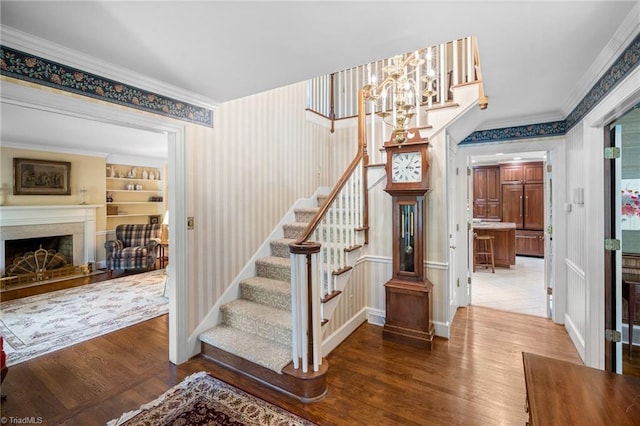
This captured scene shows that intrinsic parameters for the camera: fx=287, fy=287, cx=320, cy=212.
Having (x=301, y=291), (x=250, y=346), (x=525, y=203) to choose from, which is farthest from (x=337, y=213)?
(x=525, y=203)

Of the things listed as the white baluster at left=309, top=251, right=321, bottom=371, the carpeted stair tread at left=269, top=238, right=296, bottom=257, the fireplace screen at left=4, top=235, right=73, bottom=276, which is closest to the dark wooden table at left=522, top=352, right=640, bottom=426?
the white baluster at left=309, top=251, right=321, bottom=371

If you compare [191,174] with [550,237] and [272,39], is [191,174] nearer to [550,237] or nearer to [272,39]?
[272,39]

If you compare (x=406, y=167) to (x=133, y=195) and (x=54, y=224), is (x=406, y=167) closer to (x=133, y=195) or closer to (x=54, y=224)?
(x=54, y=224)

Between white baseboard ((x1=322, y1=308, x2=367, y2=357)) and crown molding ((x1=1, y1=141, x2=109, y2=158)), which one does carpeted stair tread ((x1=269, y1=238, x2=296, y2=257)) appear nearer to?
white baseboard ((x1=322, y1=308, x2=367, y2=357))

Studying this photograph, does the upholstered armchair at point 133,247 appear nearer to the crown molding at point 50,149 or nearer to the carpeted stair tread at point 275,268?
the crown molding at point 50,149

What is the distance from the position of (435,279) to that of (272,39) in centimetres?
273

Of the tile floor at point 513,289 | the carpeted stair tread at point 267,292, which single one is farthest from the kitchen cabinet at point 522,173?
the carpeted stair tread at point 267,292

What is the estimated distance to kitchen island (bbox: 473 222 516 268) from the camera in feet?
20.2

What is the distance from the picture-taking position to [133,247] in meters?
5.70

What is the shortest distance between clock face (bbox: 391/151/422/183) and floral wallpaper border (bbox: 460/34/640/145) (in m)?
1.33

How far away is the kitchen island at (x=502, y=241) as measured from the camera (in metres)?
6.16

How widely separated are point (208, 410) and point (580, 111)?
391cm

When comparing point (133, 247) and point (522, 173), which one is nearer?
point (133, 247)

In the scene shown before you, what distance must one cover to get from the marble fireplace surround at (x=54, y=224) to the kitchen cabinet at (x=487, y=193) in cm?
900
